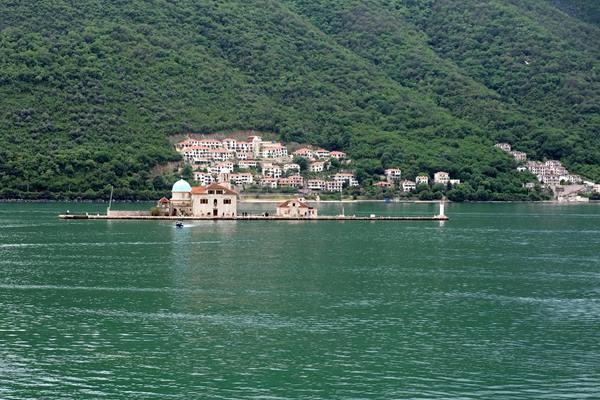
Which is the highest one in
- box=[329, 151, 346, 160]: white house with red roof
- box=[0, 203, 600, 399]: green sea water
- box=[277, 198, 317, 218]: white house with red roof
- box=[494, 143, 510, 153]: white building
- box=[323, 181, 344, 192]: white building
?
box=[494, 143, 510, 153]: white building

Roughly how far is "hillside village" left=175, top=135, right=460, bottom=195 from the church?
132 ft

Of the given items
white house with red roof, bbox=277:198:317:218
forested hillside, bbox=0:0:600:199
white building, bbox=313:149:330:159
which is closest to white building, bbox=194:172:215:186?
forested hillside, bbox=0:0:600:199

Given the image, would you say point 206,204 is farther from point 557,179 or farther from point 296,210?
point 557,179

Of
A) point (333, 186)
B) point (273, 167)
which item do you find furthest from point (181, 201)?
point (333, 186)

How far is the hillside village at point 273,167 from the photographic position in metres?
148

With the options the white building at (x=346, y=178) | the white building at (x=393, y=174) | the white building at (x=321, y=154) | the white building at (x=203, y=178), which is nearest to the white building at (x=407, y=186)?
the white building at (x=393, y=174)

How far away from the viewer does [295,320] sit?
39188mm

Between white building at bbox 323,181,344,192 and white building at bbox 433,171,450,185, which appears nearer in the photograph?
white building at bbox 323,181,344,192

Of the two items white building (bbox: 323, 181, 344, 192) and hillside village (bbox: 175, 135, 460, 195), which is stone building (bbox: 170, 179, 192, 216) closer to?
hillside village (bbox: 175, 135, 460, 195)

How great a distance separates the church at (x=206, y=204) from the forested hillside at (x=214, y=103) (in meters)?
27.5

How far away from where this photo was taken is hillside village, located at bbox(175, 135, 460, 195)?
485 ft

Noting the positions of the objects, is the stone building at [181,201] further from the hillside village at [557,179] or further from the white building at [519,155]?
the white building at [519,155]

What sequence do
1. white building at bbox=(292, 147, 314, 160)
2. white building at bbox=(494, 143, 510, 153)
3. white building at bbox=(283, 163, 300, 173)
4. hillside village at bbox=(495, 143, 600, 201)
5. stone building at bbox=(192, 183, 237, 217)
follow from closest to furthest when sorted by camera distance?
stone building at bbox=(192, 183, 237, 217)
white building at bbox=(283, 163, 300, 173)
white building at bbox=(292, 147, 314, 160)
hillside village at bbox=(495, 143, 600, 201)
white building at bbox=(494, 143, 510, 153)

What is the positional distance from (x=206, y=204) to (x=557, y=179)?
80853 millimetres
